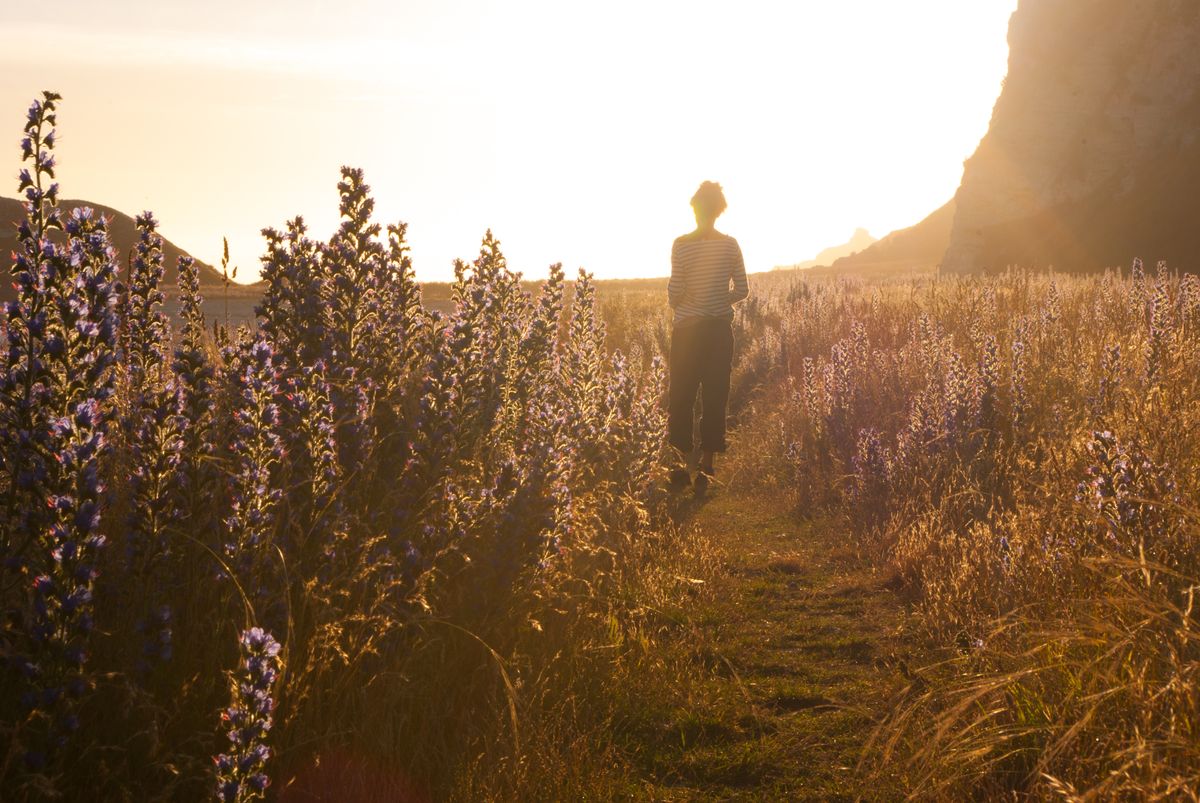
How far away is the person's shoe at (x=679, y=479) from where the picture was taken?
24.1 feet

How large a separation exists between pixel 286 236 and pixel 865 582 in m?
3.19

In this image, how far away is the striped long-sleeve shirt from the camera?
7215 mm

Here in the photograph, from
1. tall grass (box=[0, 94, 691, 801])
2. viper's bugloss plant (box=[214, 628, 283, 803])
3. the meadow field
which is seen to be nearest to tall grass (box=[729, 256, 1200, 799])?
the meadow field

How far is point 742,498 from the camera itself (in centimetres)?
→ 691

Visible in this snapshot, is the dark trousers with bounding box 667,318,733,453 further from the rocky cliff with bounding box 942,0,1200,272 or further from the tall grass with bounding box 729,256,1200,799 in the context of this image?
the rocky cliff with bounding box 942,0,1200,272

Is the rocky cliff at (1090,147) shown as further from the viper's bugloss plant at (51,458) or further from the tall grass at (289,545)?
the viper's bugloss plant at (51,458)

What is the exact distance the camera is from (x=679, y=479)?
7.43 m

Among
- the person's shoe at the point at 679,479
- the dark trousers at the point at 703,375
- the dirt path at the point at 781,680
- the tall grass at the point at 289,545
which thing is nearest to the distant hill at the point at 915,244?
the dark trousers at the point at 703,375

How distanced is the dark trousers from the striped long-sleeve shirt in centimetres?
12

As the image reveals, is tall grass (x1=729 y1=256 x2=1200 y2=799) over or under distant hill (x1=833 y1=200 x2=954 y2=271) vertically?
under

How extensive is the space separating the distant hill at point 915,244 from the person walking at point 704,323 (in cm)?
4180

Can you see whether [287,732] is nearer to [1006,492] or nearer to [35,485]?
[35,485]

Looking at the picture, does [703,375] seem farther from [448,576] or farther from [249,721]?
[249,721]

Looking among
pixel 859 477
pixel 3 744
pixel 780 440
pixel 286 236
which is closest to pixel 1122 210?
pixel 780 440
